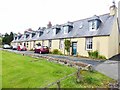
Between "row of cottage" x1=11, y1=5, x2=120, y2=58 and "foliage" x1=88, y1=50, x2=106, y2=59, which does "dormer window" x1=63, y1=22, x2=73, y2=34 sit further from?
"foliage" x1=88, y1=50, x2=106, y2=59

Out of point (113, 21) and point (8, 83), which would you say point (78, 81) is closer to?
point (8, 83)

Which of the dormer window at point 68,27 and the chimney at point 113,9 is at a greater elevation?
the chimney at point 113,9

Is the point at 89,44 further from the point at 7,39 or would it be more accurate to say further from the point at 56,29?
the point at 7,39

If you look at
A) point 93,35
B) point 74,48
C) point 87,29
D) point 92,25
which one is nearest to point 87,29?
point 87,29

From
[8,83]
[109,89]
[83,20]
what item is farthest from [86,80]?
[83,20]

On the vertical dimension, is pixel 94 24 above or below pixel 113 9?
below

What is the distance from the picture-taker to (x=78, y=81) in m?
11.5

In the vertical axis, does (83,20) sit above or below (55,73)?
above

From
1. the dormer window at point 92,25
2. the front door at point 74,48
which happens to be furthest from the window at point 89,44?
the front door at point 74,48

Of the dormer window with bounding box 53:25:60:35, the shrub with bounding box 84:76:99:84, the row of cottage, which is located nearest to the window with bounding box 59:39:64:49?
the row of cottage

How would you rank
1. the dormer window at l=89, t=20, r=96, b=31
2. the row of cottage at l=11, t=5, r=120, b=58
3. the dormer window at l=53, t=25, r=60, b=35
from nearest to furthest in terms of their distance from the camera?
the row of cottage at l=11, t=5, r=120, b=58
the dormer window at l=89, t=20, r=96, b=31
the dormer window at l=53, t=25, r=60, b=35

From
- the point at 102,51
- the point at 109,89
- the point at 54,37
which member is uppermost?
the point at 54,37

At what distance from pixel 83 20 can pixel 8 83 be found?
85.1 feet

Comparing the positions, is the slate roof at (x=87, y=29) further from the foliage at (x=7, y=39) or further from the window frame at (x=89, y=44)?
the foliage at (x=7, y=39)
